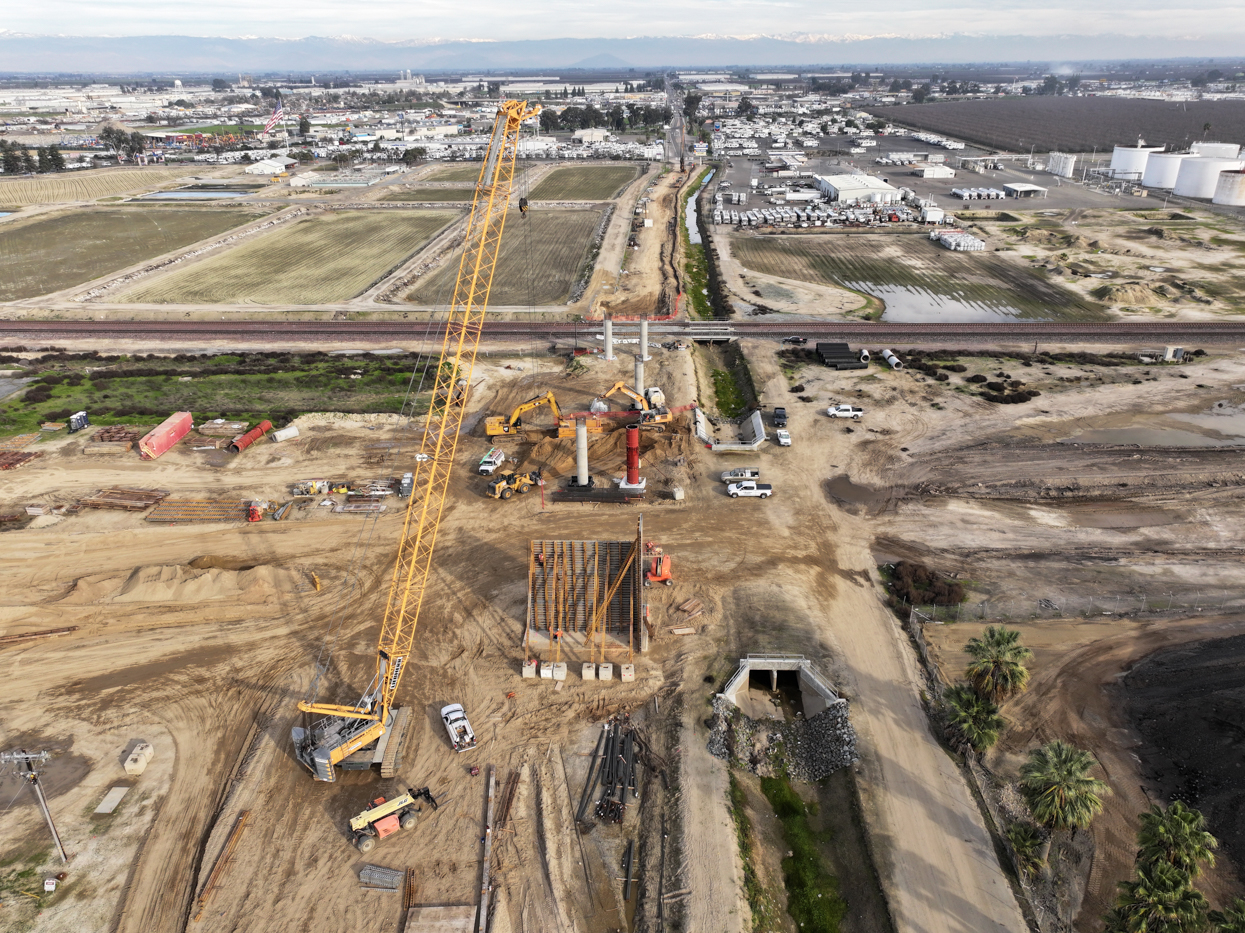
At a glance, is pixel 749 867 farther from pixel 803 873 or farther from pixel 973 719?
pixel 973 719

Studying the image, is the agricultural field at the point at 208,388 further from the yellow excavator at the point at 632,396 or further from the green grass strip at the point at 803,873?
Answer: the green grass strip at the point at 803,873

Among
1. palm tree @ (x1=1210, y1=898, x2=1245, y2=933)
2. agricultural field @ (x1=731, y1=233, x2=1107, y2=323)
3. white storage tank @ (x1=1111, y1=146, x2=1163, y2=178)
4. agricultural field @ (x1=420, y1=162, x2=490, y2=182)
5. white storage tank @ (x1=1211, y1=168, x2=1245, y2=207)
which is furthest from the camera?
agricultural field @ (x1=420, y1=162, x2=490, y2=182)

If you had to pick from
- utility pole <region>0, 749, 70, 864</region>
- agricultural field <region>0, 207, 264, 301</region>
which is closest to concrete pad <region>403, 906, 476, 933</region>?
utility pole <region>0, 749, 70, 864</region>

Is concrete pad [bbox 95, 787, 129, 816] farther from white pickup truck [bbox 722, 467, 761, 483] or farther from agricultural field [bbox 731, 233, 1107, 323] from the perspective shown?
agricultural field [bbox 731, 233, 1107, 323]

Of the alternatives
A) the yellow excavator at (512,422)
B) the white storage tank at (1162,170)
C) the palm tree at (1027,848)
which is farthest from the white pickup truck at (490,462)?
the white storage tank at (1162,170)

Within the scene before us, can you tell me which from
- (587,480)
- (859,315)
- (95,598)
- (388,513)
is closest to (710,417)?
(587,480)

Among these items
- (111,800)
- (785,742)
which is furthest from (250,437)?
(785,742)
